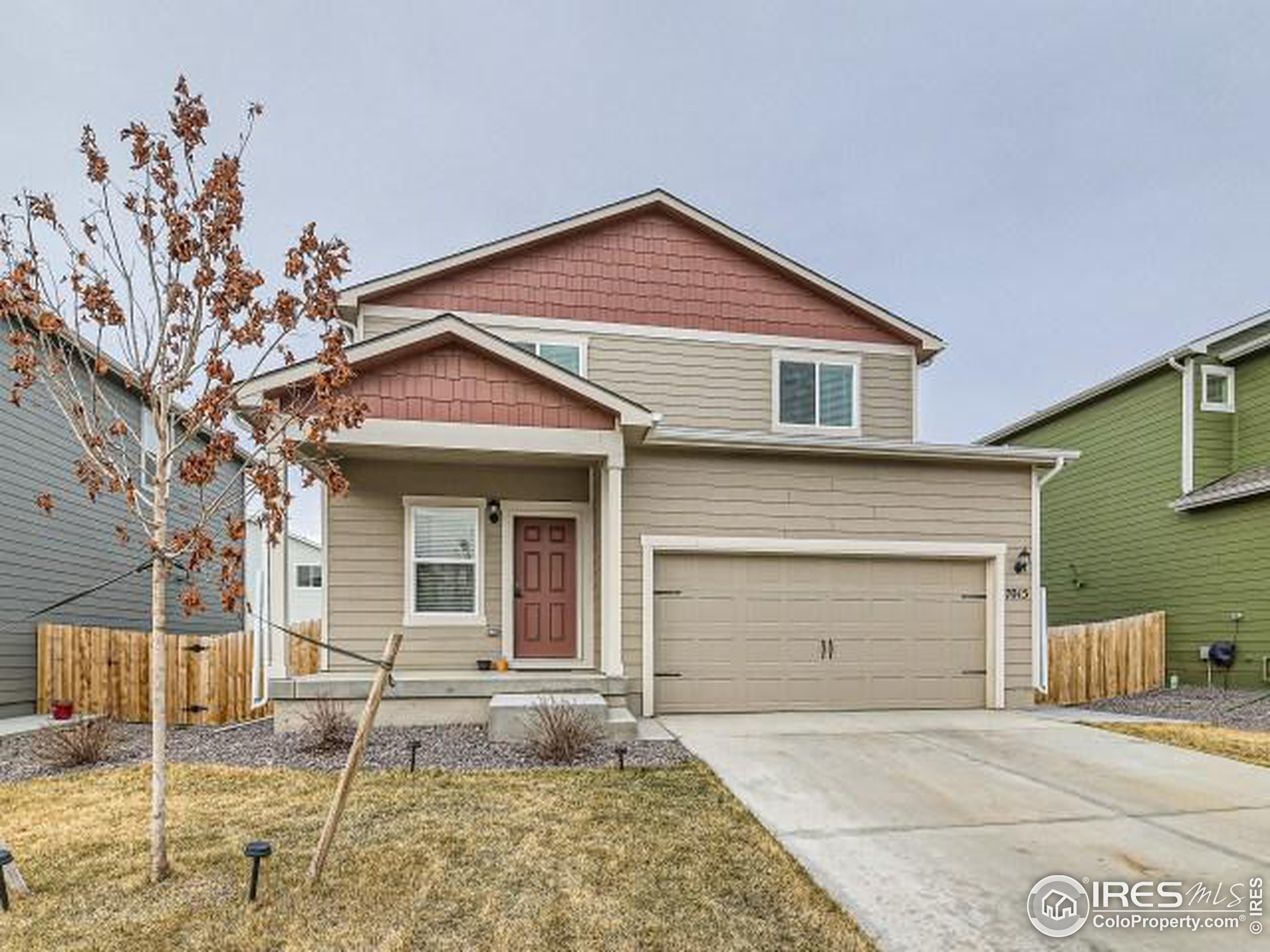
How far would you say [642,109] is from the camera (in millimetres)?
20312

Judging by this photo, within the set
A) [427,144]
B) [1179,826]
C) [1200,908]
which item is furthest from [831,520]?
[427,144]

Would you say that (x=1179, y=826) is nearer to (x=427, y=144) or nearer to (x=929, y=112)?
(x=427, y=144)

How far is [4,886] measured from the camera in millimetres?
3641

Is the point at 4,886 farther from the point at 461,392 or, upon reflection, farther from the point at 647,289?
the point at 647,289

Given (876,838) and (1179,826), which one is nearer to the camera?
(876,838)

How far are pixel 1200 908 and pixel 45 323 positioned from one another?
22.0ft

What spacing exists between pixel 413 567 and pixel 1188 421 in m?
13.0

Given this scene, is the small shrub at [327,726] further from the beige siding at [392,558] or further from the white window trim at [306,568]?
the white window trim at [306,568]

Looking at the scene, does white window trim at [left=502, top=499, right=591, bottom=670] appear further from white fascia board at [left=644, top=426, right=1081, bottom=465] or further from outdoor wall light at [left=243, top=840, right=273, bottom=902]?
outdoor wall light at [left=243, top=840, right=273, bottom=902]

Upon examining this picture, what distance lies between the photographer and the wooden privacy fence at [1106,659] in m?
10.6

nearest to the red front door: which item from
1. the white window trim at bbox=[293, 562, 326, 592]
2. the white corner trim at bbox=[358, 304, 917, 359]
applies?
the white corner trim at bbox=[358, 304, 917, 359]

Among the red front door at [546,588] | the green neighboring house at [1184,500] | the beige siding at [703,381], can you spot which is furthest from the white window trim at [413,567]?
the green neighboring house at [1184,500]

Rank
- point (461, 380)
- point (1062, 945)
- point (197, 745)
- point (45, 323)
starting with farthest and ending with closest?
1. point (461, 380)
2. point (197, 745)
3. point (45, 323)
4. point (1062, 945)

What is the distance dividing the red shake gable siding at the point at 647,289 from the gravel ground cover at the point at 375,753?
20.4 ft
